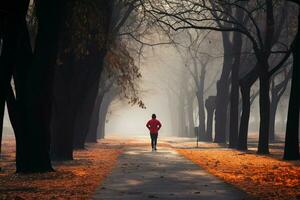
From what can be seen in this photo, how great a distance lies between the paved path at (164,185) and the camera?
11500 millimetres

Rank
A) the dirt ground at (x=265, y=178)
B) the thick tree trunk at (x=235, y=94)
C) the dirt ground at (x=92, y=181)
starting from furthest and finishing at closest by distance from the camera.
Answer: the thick tree trunk at (x=235, y=94) → the dirt ground at (x=265, y=178) → the dirt ground at (x=92, y=181)

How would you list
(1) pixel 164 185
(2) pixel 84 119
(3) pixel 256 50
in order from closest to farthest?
(1) pixel 164 185 → (3) pixel 256 50 → (2) pixel 84 119

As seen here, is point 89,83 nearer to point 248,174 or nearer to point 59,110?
point 59,110

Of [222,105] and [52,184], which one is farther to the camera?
[222,105]

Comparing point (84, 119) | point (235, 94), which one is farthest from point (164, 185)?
point (235, 94)

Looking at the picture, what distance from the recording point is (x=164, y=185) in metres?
13.4

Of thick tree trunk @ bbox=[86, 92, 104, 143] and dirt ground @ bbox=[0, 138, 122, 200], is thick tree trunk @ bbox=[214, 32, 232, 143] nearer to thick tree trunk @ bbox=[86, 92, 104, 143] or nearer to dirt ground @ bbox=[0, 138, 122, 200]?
thick tree trunk @ bbox=[86, 92, 104, 143]

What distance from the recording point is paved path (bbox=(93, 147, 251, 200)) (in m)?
11.5

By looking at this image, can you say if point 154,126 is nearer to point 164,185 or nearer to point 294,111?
point 294,111


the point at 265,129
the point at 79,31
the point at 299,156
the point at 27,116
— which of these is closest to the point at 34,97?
the point at 27,116

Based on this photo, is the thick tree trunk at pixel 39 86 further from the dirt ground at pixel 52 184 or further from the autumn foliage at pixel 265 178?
the autumn foliage at pixel 265 178

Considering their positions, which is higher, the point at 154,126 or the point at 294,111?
the point at 294,111

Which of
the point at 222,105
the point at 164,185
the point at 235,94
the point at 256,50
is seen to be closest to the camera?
the point at 164,185

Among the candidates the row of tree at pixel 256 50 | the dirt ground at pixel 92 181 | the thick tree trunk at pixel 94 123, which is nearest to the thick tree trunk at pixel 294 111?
the row of tree at pixel 256 50
